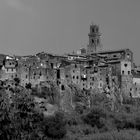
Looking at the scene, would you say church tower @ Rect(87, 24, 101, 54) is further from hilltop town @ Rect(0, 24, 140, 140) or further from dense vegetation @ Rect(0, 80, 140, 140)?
dense vegetation @ Rect(0, 80, 140, 140)

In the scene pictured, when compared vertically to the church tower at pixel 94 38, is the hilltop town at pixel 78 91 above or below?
below

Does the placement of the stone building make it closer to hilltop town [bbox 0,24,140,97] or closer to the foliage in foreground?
hilltop town [bbox 0,24,140,97]

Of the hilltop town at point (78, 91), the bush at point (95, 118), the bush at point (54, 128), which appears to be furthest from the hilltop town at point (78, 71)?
the bush at point (54, 128)

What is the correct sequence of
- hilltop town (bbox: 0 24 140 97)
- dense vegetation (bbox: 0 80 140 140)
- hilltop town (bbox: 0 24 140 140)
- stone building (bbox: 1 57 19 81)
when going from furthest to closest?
hilltop town (bbox: 0 24 140 97), stone building (bbox: 1 57 19 81), hilltop town (bbox: 0 24 140 140), dense vegetation (bbox: 0 80 140 140)

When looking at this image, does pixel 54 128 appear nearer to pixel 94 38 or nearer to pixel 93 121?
pixel 93 121

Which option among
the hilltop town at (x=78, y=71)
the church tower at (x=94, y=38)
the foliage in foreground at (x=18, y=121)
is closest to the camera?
the foliage in foreground at (x=18, y=121)

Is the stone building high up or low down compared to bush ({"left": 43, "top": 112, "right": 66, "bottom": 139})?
up

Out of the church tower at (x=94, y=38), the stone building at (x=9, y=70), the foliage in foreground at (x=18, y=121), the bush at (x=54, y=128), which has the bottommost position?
the bush at (x=54, y=128)

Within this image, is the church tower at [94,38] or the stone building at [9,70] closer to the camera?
the stone building at [9,70]

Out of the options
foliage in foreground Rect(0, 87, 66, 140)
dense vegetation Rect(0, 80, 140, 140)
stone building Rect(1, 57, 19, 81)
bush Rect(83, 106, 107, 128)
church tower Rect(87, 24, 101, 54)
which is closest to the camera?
foliage in foreground Rect(0, 87, 66, 140)

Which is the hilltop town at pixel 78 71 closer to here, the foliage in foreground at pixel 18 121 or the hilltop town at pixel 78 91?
the hilltop town at pixel 78 91

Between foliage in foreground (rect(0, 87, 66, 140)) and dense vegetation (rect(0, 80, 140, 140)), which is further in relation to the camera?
dense vegetation (rect(0, 80, 140, 140))

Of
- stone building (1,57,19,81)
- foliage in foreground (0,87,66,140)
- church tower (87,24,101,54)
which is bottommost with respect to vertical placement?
foliage in foreground (0,87,66,140)

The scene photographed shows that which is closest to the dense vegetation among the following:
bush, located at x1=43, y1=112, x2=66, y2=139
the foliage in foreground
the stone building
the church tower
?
bush, located at x1=43, y1=112, x2=66, y2=139
